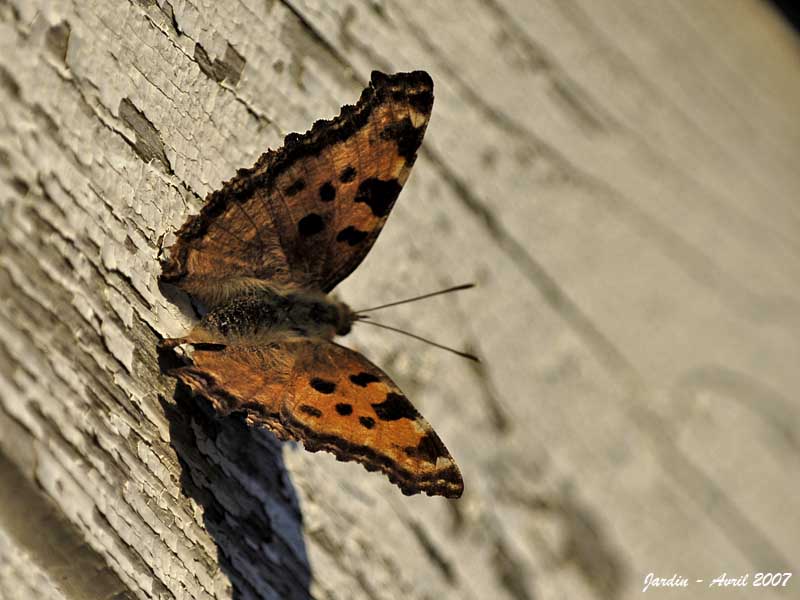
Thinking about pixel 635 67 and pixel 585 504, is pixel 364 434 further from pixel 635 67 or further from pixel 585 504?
pixel 635 67

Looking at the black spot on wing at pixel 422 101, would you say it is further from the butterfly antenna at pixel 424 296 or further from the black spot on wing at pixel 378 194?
the butterfly antenna at pixel 424 296

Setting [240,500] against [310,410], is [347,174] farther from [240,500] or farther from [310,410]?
[240,500]

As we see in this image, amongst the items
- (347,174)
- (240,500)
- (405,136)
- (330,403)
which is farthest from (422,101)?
(240,500)

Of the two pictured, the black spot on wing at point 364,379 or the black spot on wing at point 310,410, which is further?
the black spot on wing at point 364,379

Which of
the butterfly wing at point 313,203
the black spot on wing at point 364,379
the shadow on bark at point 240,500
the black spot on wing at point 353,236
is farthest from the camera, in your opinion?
the black spot on wing at point 353,236

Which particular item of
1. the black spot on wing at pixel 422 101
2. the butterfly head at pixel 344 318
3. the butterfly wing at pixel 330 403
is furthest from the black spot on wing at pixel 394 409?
the black spot on wing at pixel 422 101

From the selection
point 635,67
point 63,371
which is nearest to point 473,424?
point 63,371

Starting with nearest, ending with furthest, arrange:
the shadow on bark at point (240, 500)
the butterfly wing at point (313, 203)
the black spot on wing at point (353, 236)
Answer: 1. the shadow on bark at point (240, 500)
2. the butterfly wing at point (313, 203)
3. the black spot on wing at point (353, 236)
